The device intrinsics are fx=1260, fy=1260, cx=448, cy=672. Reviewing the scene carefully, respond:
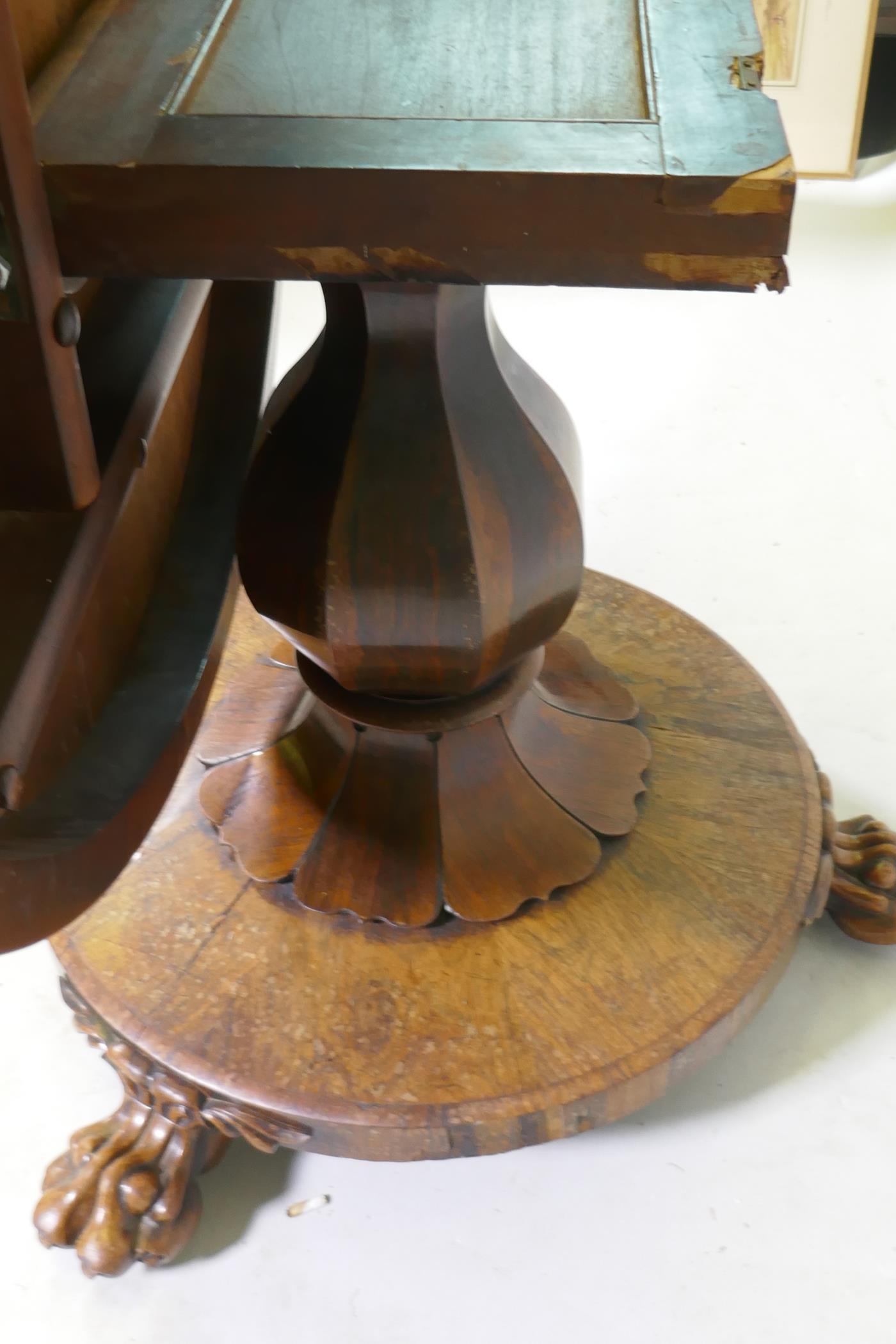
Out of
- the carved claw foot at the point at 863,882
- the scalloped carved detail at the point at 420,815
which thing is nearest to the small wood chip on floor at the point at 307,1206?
the scalloped carved detail at the point at 420,815

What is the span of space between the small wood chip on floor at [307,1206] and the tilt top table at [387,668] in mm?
75

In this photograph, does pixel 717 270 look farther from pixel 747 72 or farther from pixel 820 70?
pixel 820 70

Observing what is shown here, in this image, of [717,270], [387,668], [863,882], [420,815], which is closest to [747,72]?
[717,270]

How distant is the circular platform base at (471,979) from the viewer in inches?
33.3

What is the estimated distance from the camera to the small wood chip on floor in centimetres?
92

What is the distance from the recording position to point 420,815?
970 mm

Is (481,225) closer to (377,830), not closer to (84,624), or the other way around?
(84,624)

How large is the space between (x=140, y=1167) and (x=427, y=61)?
74 centimetres

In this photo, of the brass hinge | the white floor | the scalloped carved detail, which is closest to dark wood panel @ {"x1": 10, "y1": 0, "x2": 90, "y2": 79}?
the brass hinge

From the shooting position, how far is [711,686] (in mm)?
1166

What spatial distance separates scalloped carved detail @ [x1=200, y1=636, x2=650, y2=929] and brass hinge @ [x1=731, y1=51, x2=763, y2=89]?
49 cm

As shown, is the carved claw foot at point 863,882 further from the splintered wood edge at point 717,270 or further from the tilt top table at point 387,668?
the splintered wood edge at point 717,270

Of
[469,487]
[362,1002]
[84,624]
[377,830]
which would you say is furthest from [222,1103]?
[469,487]

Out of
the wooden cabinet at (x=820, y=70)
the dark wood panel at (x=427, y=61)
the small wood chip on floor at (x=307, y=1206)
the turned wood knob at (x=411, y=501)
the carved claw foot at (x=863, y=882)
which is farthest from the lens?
the wooden cabinet at (x=820, y=70)
